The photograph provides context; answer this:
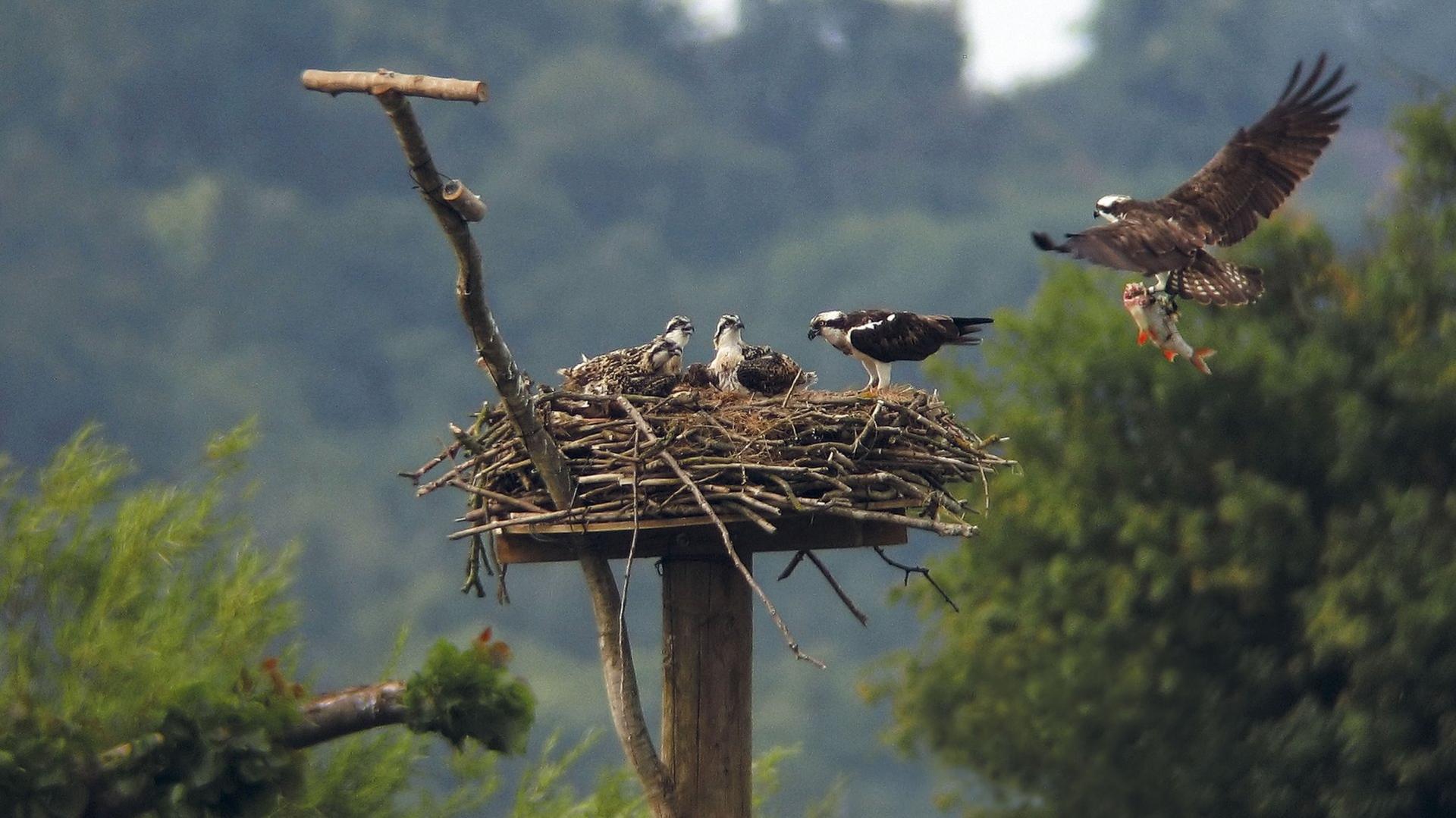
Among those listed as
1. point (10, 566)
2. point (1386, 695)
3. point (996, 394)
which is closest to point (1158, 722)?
point (1386, 695)

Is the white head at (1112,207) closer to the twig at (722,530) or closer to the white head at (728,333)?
the twig at (722,530)

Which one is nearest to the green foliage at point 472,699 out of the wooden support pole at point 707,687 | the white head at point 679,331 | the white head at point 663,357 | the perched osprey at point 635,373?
the wooden support pole at point 707,687

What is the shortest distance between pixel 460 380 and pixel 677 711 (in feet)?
161

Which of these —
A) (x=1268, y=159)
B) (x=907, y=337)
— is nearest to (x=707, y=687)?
(x=907, y=337)

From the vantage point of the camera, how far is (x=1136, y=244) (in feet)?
21.1

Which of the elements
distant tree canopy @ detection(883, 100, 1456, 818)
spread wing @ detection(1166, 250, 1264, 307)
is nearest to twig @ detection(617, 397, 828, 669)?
spread wing @ detection(1166, 250, 1264, 307)

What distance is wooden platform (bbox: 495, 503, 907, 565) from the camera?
6.77 m

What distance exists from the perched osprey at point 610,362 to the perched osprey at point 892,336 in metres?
0.67

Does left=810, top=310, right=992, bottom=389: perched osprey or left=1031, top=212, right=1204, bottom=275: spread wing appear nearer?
left=1031, top=212, right=1204, bottom=275: spread wing

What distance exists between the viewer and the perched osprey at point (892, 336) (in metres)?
8.66

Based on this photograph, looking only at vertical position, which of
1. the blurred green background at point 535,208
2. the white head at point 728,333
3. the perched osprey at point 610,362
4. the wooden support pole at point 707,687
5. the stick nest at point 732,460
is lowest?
the wooden support pole at point 707,687

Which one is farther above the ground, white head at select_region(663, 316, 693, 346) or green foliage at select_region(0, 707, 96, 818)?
white head at select_region(663, 316, 693, 346)

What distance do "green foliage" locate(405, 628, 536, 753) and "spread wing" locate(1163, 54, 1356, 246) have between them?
2.86m

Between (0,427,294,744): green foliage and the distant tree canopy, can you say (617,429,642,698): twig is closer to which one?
(0,427,294,744): green foliage
